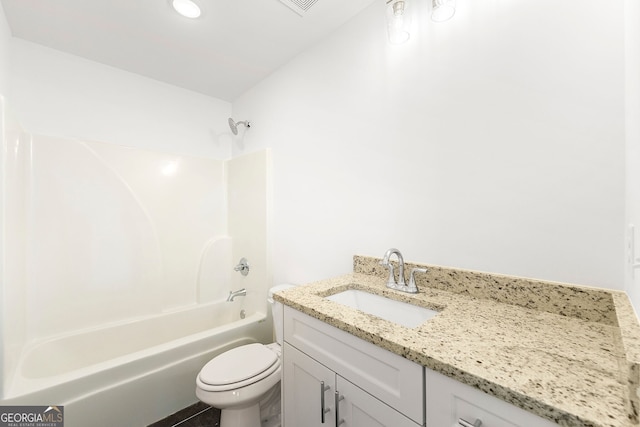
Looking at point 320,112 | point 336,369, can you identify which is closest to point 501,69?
point 320,112

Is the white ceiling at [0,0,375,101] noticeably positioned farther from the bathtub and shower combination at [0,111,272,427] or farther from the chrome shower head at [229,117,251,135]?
the bathtub and shower combination at [0,111,272,427]

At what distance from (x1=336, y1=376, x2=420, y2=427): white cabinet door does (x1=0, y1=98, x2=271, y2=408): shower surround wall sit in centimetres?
135

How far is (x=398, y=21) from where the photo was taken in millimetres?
1232

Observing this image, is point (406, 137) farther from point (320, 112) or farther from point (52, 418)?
point (52, 418)

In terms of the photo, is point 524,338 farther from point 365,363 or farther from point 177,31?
point 177,31

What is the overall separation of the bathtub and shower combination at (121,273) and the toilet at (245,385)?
43 centimetres

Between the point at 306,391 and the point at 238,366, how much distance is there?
0.59 metres

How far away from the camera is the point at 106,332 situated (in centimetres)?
190

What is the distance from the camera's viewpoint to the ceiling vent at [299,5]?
139 centimetres

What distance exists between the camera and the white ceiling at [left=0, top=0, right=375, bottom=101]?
1.43 m

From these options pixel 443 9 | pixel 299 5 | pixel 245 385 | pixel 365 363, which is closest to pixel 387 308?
pixel 365 363

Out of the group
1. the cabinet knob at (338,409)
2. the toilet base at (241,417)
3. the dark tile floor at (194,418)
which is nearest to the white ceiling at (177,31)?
the cabinet knob at (338,409)

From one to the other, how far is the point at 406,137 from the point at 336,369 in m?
→ 1.09

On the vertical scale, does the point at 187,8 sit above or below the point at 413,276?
above
